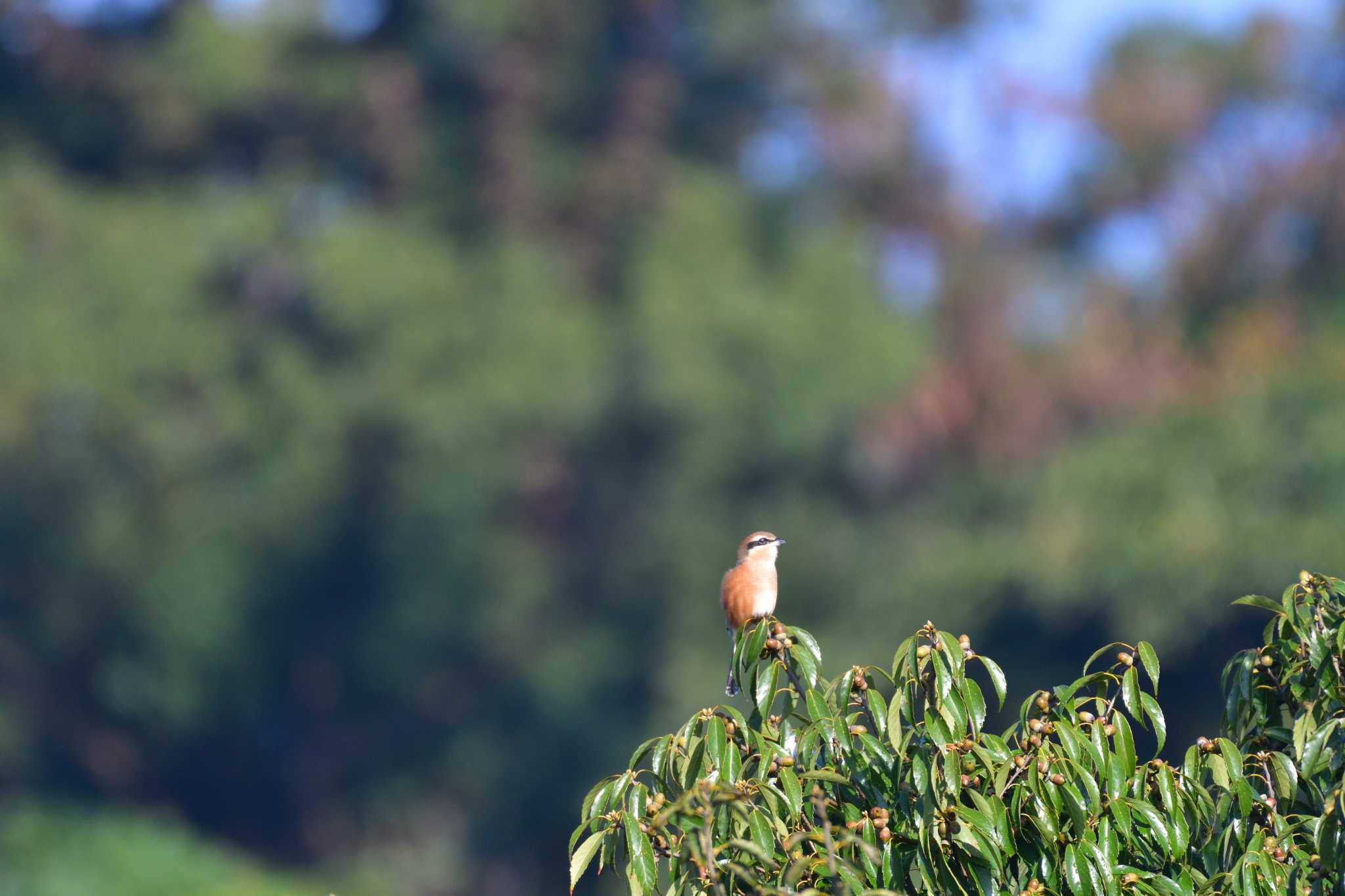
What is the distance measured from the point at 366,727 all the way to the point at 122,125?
366 inches

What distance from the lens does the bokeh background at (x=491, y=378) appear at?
20.5m

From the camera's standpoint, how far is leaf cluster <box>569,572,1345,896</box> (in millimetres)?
3168

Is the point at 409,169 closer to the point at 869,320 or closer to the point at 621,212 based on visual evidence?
the point at 621,212

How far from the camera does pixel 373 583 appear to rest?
70.4ft

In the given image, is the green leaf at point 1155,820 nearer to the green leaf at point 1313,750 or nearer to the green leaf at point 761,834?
the green leaf at point 1313,750

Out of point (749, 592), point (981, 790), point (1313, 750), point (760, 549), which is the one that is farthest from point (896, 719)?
point (760, 549)

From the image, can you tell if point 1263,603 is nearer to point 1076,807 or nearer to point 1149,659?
point 1149,659

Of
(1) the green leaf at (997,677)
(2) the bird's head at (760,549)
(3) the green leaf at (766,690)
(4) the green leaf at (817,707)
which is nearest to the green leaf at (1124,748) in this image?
(1) the green leaf at (997,677)

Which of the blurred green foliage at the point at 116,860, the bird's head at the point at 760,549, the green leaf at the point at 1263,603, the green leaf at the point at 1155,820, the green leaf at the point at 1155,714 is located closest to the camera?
the green leaf at the point at 1155,820

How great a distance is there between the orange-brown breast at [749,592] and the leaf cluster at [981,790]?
2.18 metres

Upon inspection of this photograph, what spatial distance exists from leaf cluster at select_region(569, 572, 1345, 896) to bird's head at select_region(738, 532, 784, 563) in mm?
2423

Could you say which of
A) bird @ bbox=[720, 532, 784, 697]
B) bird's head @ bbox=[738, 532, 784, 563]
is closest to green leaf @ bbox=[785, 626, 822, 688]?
bird @ bbox=[720, 532, 784, 697]

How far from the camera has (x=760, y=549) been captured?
243 inches

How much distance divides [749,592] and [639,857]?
8.82 feet
